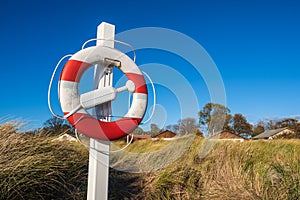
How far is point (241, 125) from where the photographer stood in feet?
82.0

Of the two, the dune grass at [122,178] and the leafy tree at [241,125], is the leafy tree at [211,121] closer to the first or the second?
the dune grass at [122,178]

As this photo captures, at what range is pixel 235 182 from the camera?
2.46m

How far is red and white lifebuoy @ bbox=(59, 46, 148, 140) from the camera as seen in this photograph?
1.91 m

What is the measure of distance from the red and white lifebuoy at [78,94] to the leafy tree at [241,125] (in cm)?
2367

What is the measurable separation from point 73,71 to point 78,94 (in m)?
0.16

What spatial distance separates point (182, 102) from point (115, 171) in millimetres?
1352

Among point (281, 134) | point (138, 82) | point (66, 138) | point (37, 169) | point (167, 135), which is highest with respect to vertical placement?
point (281, 134)

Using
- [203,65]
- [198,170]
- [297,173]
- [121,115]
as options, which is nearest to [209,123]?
[198,170]

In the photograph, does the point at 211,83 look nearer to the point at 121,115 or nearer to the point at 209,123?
the point at 121,115

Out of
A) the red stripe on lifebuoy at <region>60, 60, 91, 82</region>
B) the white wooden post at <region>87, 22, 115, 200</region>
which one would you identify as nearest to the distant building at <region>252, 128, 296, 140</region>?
the white wooden post at <region>87, 22, 115, 200</region>

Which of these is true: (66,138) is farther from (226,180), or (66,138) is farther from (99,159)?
(226,180)

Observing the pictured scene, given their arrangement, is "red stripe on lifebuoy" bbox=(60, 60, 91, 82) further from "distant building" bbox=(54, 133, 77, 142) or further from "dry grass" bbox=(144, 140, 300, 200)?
"dry grass" bbox=(144, 140, 300, 200)

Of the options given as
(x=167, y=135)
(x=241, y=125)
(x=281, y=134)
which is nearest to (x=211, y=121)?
(x=167, y=135)

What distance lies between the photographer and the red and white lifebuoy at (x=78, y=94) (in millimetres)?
1914
